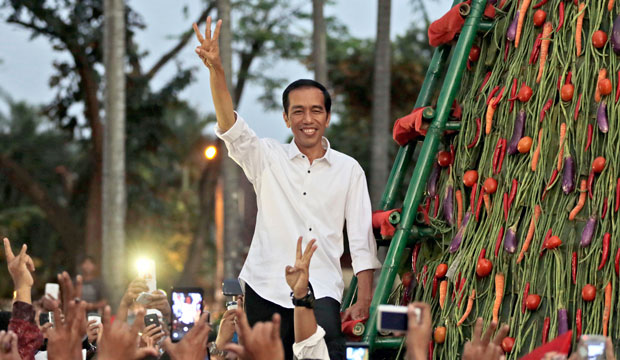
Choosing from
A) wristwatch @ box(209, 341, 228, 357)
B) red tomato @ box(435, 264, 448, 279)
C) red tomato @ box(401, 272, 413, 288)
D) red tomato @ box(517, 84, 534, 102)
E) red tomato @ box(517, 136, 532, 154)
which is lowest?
wristwatch @ box(209, 341, 228, 357)

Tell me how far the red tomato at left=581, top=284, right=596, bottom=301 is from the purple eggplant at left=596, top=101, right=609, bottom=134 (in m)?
0.67

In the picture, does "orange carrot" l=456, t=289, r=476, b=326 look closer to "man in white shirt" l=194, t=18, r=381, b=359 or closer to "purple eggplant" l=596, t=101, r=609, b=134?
"man in white shirt" l=194, t=18, r=381, b=359

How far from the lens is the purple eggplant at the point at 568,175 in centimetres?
422

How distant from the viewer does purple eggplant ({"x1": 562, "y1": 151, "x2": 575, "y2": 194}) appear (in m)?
4.22

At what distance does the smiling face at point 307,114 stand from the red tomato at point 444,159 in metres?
0.67

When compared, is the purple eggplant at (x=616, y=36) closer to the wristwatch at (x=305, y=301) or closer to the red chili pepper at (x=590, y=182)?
the red chili pepper at (x=590, y=182)

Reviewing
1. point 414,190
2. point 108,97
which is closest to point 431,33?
point 414,190

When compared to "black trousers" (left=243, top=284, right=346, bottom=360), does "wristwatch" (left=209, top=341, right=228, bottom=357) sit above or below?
below

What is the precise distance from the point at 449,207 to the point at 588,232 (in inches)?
32.8

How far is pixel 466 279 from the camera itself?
447 cm

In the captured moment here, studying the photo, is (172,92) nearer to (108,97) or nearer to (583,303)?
(108,97)

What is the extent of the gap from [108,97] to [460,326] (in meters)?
9.74

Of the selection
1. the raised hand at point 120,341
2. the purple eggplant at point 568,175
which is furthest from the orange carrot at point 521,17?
the raised hand at point 120,341

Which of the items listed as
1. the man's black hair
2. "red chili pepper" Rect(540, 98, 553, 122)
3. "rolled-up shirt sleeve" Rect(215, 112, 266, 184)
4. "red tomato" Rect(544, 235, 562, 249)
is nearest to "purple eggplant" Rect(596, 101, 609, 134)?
"red chili pepper" Rect(540, 98, 553, 122)
